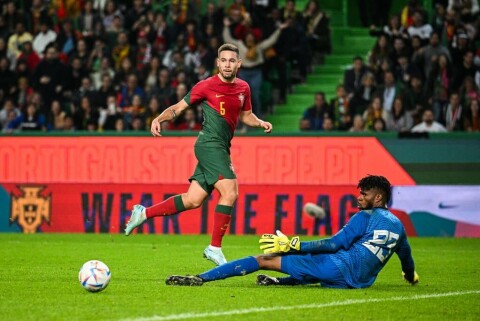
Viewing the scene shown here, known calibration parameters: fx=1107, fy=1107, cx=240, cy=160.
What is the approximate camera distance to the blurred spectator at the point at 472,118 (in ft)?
66.9

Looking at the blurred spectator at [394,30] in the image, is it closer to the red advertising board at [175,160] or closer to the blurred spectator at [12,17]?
the red advertising board at [175,160]

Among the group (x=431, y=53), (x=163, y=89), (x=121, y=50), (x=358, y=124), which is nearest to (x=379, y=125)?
(x=358, y=124)

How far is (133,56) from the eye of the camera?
2483 cm

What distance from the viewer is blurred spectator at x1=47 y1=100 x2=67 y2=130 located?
2288 centimetres

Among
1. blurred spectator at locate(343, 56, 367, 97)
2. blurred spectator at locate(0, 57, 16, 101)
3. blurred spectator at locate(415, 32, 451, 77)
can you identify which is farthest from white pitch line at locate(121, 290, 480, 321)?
blurred spectator at locate(0, 57, 16, 101)

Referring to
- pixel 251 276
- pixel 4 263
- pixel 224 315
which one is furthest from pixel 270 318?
pixel 4 263

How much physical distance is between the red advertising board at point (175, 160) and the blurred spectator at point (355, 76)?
290 cm

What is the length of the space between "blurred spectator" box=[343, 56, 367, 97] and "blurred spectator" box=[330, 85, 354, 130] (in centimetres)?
28

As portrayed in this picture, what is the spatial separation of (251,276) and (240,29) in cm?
1214

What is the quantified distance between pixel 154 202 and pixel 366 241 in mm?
10243

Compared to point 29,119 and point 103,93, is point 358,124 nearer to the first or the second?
point 103,93

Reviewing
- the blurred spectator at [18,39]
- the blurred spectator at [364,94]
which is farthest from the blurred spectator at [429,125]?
the blurred spectator at [18,39]

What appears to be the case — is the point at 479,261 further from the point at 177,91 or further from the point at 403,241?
the point at 177,91

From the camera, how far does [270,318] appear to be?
802 cm
